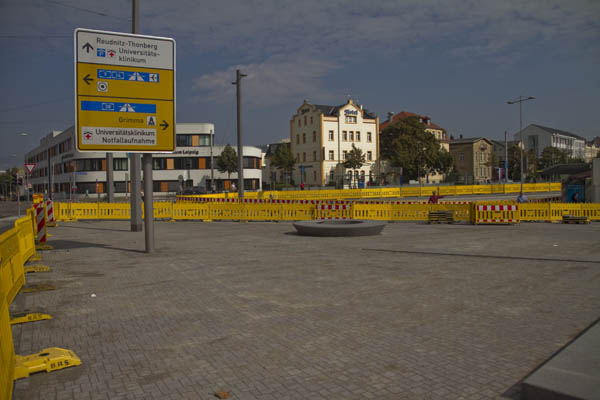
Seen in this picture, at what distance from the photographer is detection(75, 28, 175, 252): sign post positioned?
38.6 feet

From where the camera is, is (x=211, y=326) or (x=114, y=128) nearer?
(x=211, y=326)

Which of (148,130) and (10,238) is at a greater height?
(148,130)

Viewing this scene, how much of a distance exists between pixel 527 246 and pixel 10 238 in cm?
1291

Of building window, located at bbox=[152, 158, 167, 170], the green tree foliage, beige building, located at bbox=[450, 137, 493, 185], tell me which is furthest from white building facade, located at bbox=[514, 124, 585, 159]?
building window, located at bbox=[152, 158, 167, 170]

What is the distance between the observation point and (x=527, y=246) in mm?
13875

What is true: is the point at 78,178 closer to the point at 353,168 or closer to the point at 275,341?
the point at 353,168

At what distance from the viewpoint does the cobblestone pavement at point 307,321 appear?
4.40m

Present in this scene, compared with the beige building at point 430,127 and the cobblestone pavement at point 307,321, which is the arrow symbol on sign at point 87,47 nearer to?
the cobblestone pavement at point 307,321

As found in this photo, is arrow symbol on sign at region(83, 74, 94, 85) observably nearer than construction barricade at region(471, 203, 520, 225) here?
Yes

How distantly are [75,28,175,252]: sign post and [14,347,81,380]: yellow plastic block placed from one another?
307 inches

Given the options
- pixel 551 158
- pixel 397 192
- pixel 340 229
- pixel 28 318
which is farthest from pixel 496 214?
pixel 551 158

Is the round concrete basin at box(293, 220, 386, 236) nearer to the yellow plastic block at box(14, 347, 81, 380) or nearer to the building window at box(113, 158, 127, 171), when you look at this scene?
the yellow plastic block at box(14, 347, 81, 380)

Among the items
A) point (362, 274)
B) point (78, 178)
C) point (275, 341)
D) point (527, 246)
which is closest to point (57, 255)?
point (362, 274)

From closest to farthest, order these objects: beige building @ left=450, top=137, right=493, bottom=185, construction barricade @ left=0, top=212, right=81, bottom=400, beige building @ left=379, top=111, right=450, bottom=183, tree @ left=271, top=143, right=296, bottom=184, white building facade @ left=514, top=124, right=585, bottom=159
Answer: construction barricade @ left=0, top=212, right=81, bottom=400 → tree @ left=271, top=143, right=296, bottom=184 → beige building @ left=379, top=111, right=450, bottom=183 → beige building @ left=450, top=137, right=493, bottom=185 → white building facade @ left=514, top=124, right=585, bottom=159
